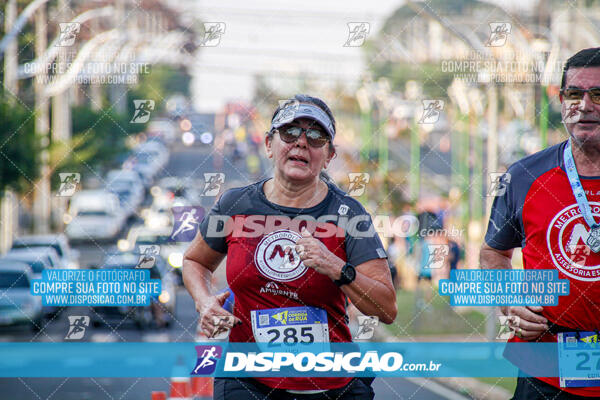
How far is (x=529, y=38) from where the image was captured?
10.8 m

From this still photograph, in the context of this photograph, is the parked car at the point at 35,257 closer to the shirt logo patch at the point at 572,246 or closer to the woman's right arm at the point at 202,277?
the woman's right arm at the point at 202,277

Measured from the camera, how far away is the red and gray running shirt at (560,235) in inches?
156

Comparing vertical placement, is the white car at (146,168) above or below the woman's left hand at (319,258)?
above

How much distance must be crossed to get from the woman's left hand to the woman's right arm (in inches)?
15.6

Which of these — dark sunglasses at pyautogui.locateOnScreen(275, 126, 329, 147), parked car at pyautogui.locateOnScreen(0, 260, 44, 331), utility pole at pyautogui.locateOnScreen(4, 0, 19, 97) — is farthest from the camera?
utility pole at pyautogui.locateOnScreen(4, 0, 19, 97)

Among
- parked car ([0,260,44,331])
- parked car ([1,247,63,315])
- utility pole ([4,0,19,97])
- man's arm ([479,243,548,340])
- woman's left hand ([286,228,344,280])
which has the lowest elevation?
parked car ([0,260,44,331])

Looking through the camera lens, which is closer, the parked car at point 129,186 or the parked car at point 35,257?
the parked car at point 35,257

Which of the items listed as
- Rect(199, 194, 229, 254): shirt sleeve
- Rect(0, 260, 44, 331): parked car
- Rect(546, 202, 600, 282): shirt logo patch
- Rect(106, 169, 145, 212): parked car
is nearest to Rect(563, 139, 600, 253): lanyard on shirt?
Rect(546, 202, 600, 282): shirt logo patch

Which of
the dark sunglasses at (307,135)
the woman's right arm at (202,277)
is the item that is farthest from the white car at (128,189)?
the dark sunglasses at (307,135)

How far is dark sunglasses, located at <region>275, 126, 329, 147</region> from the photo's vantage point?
159 inches

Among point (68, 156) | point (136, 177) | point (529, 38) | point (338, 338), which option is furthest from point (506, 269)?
point (136, 177)

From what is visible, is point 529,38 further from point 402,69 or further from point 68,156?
point 68,156

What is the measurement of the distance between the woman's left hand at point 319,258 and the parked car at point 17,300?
8.92 m

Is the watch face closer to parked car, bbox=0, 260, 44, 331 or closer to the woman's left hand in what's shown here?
the woman's left hand
